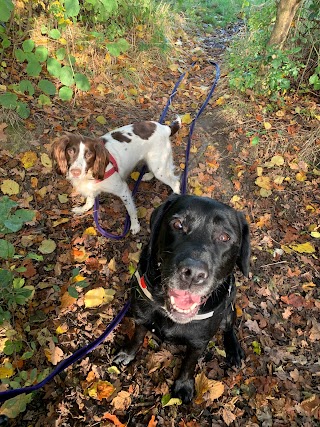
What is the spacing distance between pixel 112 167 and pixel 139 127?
2.45 feet

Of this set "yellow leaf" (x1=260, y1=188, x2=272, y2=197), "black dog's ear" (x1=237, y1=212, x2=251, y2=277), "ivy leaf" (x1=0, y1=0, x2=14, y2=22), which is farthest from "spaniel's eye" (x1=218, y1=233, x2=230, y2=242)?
"ivy leaf" (x1=0, y1=0, x2=14, y2=22)

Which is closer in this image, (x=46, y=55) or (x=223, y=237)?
(x=223, y=237)

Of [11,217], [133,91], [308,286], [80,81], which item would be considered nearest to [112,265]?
[11,217]

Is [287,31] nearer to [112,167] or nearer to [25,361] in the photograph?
[112,167]

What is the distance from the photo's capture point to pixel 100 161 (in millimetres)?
3734

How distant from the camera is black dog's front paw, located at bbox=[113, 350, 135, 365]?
308cm

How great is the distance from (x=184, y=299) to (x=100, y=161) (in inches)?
78.5

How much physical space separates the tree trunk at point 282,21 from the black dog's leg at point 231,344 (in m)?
4.83

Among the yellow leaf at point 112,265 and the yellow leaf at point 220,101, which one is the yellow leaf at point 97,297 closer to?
the yellow leaf at point 112,265

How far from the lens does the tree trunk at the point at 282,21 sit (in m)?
5.45

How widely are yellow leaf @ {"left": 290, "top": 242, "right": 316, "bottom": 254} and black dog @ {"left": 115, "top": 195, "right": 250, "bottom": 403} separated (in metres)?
1.79

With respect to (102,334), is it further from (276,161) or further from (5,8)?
(276,161)

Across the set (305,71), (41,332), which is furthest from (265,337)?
(305,71)

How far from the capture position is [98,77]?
5953mm
